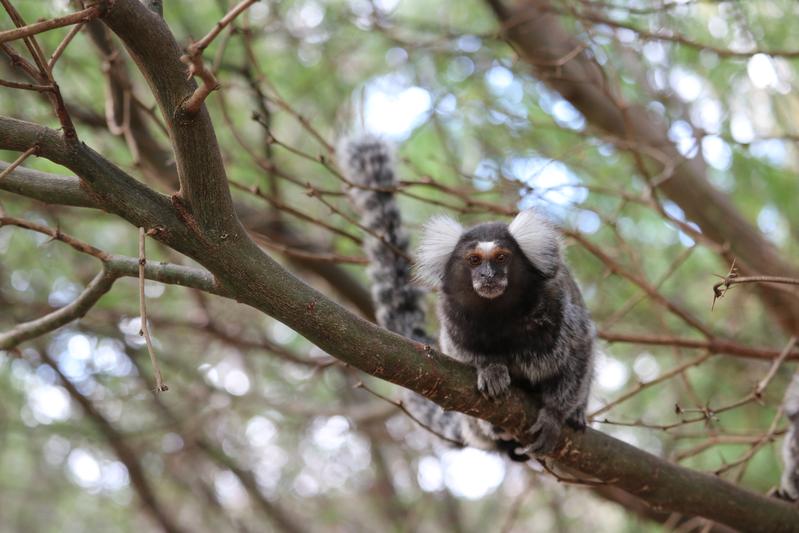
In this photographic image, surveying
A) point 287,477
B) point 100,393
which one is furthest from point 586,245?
point 287,477

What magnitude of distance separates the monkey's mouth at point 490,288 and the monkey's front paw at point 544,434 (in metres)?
0.52

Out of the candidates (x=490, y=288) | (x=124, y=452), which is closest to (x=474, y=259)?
(x=490, y=288)

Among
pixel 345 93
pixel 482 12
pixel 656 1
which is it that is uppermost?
pixel 482 12

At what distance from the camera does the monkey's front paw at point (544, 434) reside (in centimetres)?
323

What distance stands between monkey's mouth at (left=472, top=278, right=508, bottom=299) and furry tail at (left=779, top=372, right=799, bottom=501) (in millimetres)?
1911

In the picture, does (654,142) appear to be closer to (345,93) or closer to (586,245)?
(586,245)

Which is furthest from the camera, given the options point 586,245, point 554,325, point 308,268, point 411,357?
point 308,268

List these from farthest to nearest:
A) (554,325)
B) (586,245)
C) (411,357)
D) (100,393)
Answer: (100,393) → (586,245) → (554,325) → (411,357)

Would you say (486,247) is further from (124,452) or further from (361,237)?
(124,452)

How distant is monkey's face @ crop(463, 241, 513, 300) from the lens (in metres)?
3.16

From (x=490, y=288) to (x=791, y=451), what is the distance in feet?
7.50

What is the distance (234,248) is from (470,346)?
1.32 meters

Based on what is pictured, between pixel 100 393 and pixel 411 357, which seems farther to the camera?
pixel 100 393

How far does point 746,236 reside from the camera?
4961 mm
